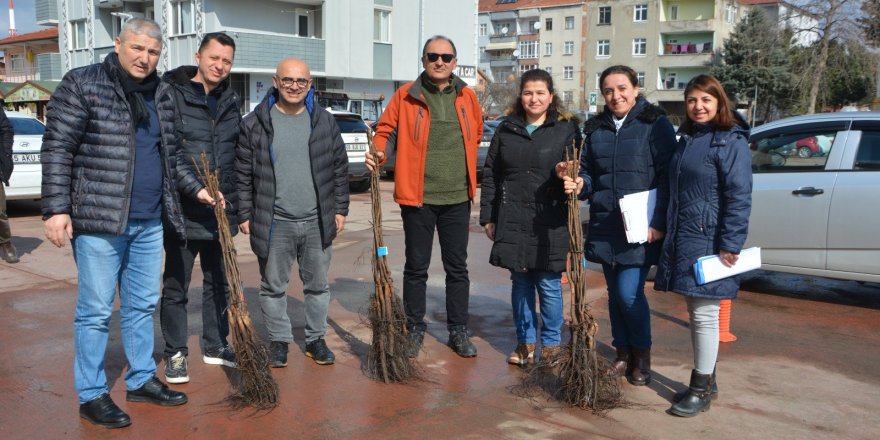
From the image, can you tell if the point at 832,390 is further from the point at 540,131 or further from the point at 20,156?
the point at 20,156

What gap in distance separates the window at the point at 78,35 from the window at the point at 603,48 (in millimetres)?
41714

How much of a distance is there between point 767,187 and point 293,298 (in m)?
4.35

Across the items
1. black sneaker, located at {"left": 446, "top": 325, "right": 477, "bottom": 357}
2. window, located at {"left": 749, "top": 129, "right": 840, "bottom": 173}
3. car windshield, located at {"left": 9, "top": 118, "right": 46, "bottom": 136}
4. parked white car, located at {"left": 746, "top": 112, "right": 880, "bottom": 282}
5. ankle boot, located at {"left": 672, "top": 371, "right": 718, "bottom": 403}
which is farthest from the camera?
car windshield, located at {"left": 9, "top": 118, "right": 46, "bottom": 136}

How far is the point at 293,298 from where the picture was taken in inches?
262

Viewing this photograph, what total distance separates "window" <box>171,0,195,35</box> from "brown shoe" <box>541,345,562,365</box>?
28.8 m

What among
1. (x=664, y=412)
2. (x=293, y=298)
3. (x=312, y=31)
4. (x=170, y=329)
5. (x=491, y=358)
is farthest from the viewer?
Answer: (x=312, y=31)

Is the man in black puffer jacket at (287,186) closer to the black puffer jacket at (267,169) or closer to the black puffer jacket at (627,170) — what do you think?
the black puffer jacket at (267,169)

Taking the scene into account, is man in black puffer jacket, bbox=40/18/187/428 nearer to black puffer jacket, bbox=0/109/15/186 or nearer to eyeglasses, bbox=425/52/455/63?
eyeglasses, bbox=425/52/455/63

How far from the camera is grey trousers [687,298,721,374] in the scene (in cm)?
409

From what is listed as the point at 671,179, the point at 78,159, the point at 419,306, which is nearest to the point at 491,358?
the point at 419,306

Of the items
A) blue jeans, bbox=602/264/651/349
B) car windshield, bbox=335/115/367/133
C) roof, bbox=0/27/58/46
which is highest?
roof, bbox=0/27/58/46

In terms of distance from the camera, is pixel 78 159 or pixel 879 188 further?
pixel 879 188

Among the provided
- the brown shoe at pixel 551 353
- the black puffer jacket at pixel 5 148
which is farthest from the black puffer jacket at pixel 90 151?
the black puffer jacket at pixel 5 148

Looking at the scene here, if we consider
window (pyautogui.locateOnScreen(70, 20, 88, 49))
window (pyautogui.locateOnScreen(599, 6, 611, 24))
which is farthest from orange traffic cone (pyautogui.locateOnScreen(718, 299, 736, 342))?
window (pyautogui.locateOnScreen(599, 6, 611, 24))
